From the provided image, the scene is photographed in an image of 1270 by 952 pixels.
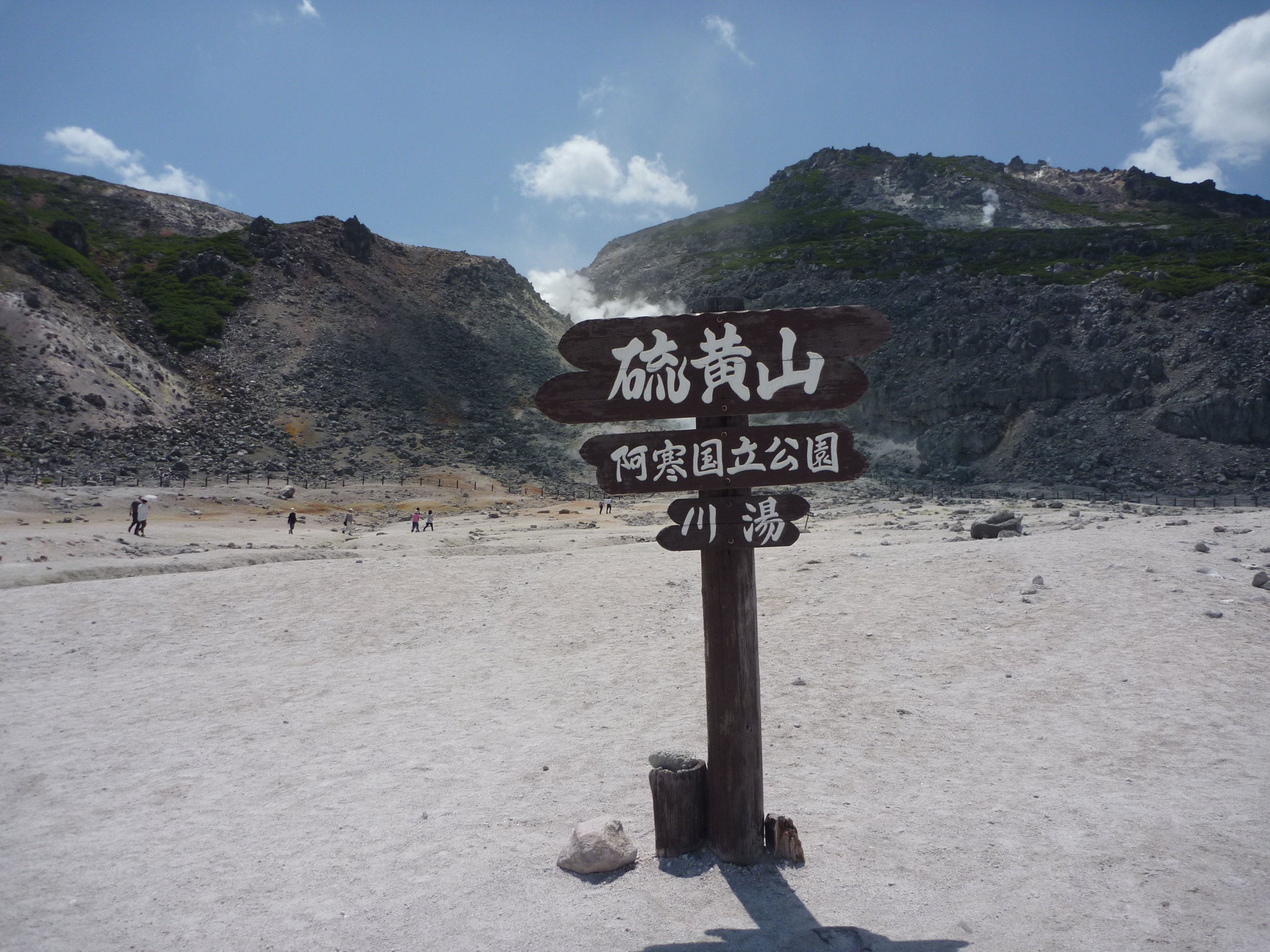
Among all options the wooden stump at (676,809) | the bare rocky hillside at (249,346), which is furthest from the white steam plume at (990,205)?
the wooden stump at (676,809)

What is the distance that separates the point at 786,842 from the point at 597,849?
1.27m

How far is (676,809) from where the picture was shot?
5004 millimetres

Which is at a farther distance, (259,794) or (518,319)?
(518,319)

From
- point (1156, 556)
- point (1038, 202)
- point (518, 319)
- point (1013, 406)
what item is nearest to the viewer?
point (1156, 556)

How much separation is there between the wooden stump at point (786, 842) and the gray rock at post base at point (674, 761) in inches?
25.9

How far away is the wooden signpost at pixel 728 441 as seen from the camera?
486 cm

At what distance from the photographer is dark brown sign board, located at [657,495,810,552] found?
4852mm

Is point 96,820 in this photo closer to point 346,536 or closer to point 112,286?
point 346,536

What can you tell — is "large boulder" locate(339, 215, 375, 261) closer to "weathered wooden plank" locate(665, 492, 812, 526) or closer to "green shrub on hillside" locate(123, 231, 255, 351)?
"green shrub on hillside" locate(123, 231, 255, 351)

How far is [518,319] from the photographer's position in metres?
80.6

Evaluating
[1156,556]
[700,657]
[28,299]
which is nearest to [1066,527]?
[1156,556]

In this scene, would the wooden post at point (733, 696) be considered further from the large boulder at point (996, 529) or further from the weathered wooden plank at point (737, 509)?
the large boulder at point (996, 529)

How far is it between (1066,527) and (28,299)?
60397 mm

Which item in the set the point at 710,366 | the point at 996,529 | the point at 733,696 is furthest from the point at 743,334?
the point at 996,529
